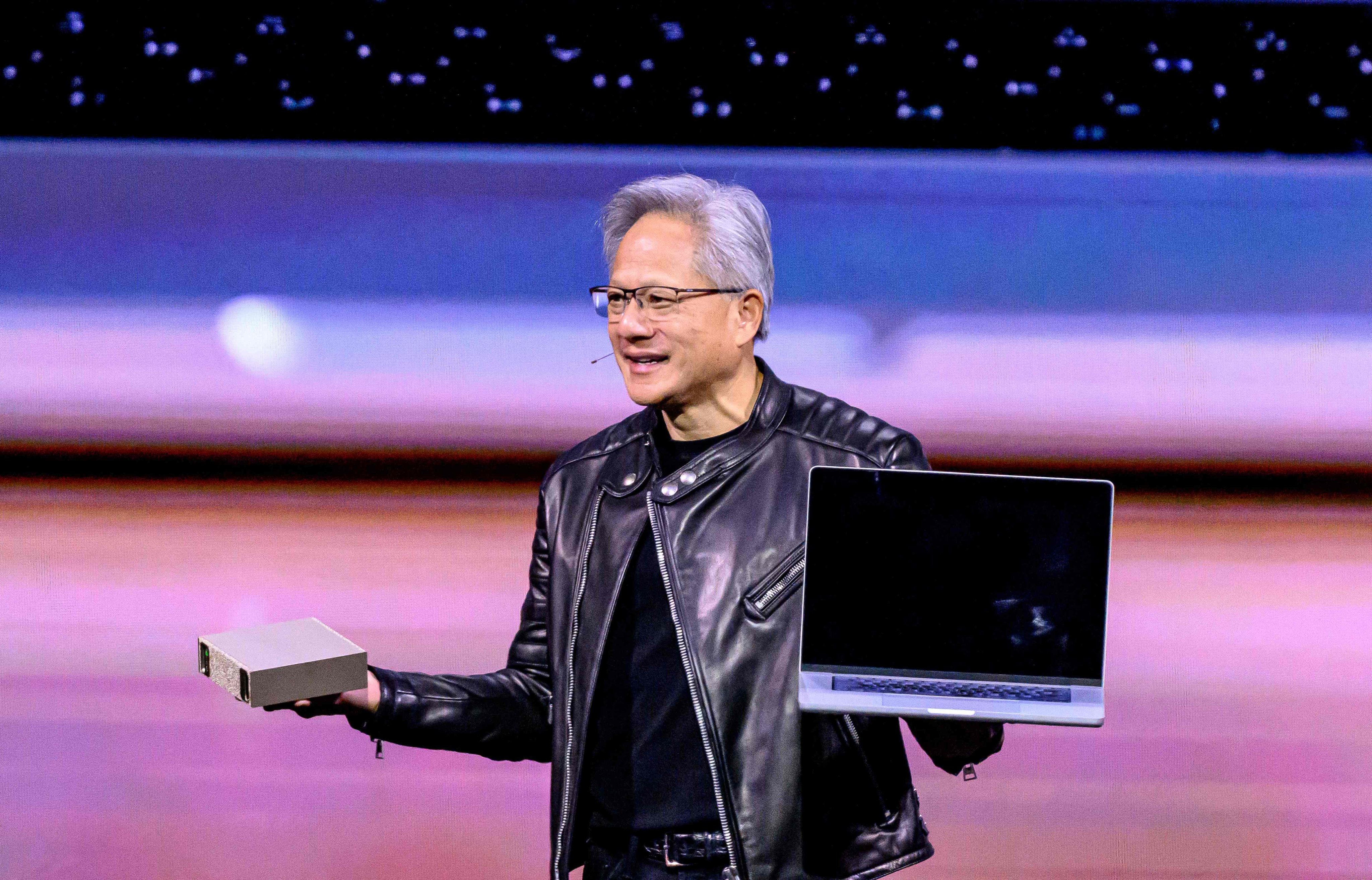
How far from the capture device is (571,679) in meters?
1.23

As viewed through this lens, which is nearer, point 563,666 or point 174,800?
point 563,666

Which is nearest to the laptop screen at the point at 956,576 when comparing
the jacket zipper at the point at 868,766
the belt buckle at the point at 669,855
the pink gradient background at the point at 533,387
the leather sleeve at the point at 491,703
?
the jacket zipper at the point at 868,766

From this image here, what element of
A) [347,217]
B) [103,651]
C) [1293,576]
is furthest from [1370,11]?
[103,651]

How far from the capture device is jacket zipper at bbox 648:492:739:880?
1.12 meters


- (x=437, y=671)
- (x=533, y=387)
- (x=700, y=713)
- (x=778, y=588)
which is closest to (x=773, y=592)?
(x=778, y=588)

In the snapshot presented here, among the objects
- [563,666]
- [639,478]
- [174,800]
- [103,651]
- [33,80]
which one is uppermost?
[33,80]

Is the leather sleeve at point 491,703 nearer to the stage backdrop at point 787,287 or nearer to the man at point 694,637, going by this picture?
the man at point 694,637

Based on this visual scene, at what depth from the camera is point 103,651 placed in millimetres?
3217

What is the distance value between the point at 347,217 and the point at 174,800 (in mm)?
1622

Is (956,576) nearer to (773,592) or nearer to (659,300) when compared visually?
(773,592)

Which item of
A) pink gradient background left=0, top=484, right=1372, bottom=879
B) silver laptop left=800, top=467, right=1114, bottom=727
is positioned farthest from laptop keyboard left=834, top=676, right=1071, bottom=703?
pink gradient background left=0, top=484, right=1372, bottom=879

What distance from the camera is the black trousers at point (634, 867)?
3.75ft

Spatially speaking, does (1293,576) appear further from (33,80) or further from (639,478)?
(33,80)

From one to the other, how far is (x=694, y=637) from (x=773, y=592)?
89 mm
